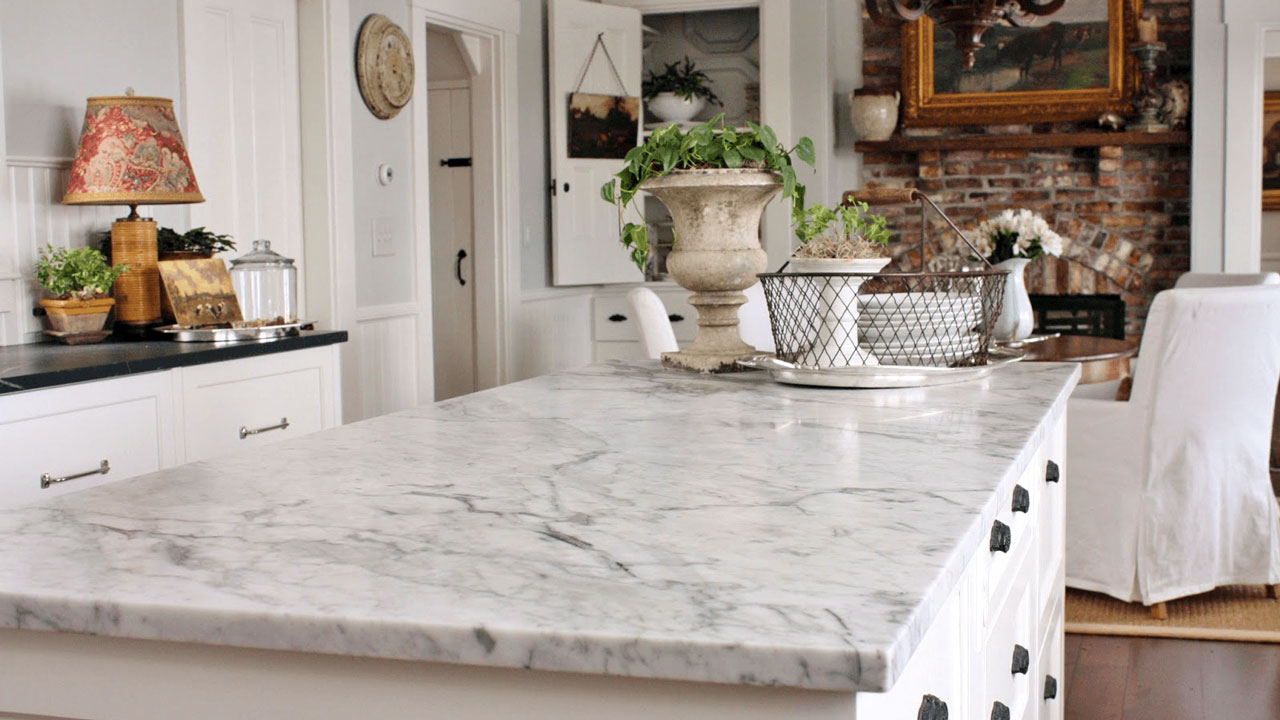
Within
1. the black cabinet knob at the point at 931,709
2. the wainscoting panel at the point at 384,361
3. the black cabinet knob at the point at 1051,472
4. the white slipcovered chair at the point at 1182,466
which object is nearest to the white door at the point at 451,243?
the wainscoting panel at the point at 384,361

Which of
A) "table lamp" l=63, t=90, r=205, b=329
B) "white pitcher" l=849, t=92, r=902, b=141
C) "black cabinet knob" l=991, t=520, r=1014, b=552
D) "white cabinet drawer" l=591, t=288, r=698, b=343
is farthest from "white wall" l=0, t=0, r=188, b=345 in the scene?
"white pitcher" l=849, t=92, r=902, b=141

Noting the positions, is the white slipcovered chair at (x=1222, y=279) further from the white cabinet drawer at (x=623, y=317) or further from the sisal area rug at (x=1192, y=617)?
the white cabinet drawer at (x=623, y=317)

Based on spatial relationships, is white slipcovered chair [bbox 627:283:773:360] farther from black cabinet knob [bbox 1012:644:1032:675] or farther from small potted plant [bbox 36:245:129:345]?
black cabinet knob [bbox 1012:644:1032:675]

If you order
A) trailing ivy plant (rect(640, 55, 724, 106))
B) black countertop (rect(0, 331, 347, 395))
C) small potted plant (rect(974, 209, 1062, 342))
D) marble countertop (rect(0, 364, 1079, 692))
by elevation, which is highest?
trailing ivy plant (rect(640, 55, 724, 106))

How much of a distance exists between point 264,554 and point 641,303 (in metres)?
2.77

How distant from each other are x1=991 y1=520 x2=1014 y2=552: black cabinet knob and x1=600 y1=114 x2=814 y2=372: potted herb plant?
0.84 m

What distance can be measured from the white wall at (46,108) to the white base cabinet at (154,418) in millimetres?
614

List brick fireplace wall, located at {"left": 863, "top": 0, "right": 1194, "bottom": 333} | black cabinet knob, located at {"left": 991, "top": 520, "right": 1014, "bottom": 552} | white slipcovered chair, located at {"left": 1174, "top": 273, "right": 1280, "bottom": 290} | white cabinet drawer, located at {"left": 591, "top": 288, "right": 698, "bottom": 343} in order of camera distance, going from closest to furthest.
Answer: black cabinet knob, located at {"left": 991, "top": 520, "right": 1014, "bottom": 552} < white slipcovered chair, located at {"left": 1174, "top": 273, "right": 1280, "bottom": 290} < brick fireplace wall, located at {"left": 863, "top": 0, "right": 1194, "bottom": 333} < white cabinet drawer, located at {"left": 591, "top": 288, "right": 698, "bottom": 343}

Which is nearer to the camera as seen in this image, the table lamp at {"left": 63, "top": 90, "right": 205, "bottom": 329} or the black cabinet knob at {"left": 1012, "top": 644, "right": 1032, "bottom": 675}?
the black cabinet knob at {"left": 1012, "top": 644, "right": 1032, "bottom": 675}

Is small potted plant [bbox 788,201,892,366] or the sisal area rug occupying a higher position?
small potted plant [bbox 788,201,892,366]

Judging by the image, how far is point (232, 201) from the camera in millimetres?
4008

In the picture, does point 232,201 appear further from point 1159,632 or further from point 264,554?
point 264,554

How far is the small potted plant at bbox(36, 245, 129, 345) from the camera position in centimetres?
301

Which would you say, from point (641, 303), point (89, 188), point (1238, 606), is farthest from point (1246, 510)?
point (89, 188)
